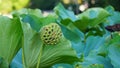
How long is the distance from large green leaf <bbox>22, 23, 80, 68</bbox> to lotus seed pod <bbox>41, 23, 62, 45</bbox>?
0.35 ft

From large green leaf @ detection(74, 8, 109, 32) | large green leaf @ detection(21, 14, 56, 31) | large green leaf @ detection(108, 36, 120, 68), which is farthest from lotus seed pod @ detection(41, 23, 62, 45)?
large green leaf @ detection(74, 8, 109, 32)

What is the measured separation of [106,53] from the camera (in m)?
1.73

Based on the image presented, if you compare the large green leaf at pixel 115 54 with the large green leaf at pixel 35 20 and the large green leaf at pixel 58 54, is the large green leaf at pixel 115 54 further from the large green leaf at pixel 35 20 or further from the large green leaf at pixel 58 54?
the large green leaf at pixel 35 20

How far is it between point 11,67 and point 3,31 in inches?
6.6

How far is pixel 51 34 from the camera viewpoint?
1367 mm

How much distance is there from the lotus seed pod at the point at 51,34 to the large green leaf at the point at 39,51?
106 millimetres

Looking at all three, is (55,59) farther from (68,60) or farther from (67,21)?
(67,21)

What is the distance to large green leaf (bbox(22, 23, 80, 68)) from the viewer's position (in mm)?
1518

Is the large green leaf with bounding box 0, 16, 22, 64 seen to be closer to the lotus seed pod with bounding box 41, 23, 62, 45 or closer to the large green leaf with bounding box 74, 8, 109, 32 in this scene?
the lotus seed pod with bounding box 41, 23, 62, 45

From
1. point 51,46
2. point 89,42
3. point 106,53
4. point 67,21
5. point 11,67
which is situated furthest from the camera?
point 67,21

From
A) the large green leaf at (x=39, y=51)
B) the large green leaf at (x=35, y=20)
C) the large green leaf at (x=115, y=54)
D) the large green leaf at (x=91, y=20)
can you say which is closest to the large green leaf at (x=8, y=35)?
the large green leaf at (x=39, y=51)

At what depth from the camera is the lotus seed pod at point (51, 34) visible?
4.50ft

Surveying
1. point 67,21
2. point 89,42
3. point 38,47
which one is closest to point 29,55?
point 38,47

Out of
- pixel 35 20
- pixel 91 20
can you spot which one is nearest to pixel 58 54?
pixel 35 20
